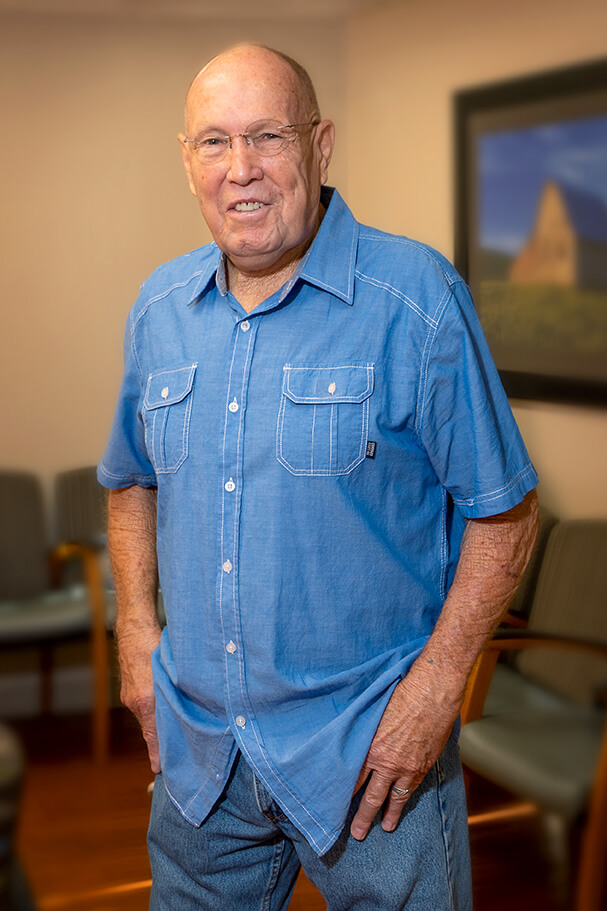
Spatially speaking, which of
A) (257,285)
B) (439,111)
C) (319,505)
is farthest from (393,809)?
(439,111)

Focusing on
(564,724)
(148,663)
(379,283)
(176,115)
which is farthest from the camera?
→ (564,724)

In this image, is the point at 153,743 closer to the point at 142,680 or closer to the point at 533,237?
the point at 142,680

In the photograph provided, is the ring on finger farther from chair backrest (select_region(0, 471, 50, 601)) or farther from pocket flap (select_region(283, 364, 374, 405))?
chair backrest (select_region(0, 471, 50, 601))

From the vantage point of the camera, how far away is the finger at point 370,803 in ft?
3.28

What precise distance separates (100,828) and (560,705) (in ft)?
2.35

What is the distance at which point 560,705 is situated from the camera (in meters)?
1.43

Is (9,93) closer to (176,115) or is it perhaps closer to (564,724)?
(176,115)

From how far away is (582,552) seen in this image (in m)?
1.37

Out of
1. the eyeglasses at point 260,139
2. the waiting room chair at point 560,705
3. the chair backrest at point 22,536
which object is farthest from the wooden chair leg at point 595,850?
the eyeglasses at point 260,139

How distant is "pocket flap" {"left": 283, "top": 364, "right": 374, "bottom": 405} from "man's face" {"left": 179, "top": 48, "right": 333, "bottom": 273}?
5.0 inches

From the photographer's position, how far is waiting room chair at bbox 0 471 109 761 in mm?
1366

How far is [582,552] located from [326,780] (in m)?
0.56

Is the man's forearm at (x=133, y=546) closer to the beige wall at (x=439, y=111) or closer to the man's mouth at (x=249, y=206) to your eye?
the man's mouth at (x=249, y=206)

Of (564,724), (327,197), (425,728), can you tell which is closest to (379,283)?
(327,197)
